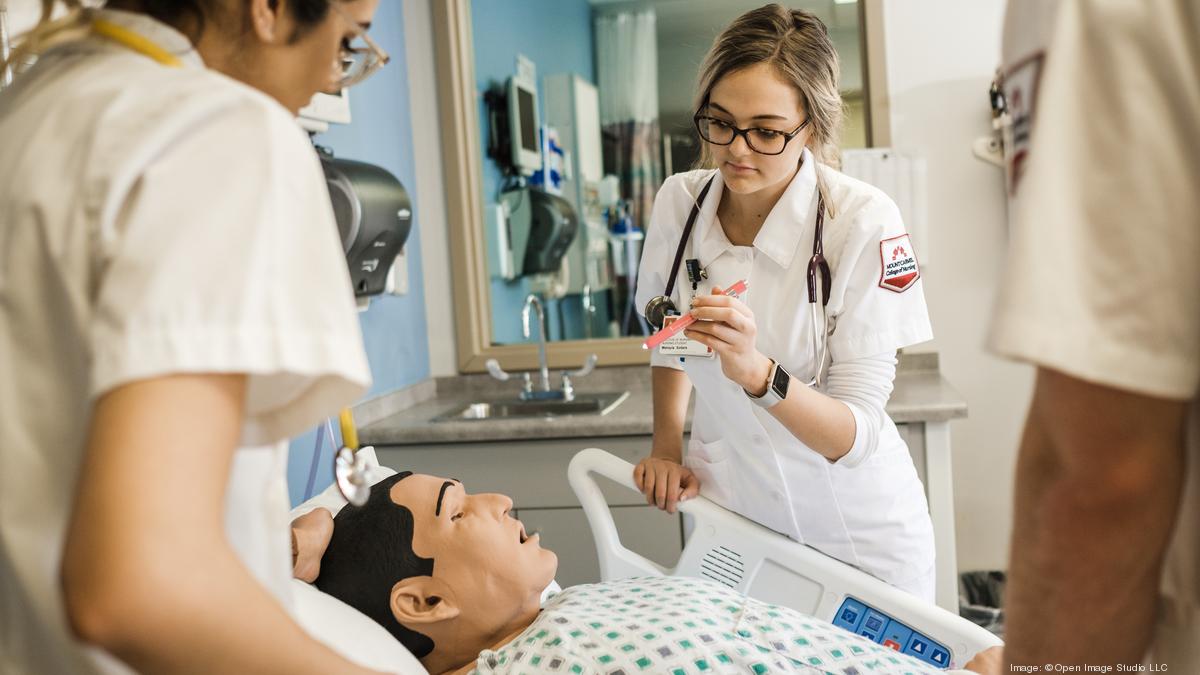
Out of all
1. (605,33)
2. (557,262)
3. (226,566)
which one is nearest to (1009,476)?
(557,262)

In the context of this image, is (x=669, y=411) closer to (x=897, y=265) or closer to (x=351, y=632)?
(x=897, y=265)

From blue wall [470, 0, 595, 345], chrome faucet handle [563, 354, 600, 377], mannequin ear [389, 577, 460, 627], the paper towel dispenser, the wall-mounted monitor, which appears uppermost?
blue wall [470, 0, 595, 345]

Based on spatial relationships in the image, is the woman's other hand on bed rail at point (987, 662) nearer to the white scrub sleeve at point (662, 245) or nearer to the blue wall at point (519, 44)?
the white scrub sleeve at point (662, 245)

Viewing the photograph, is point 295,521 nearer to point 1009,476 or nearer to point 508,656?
point 508,656

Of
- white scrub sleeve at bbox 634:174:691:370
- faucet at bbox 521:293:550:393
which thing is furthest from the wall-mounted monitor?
white scrub sleeve at bbox 634:174:691:370

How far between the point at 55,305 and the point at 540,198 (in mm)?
2982

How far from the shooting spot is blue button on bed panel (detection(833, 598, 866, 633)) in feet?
5.75

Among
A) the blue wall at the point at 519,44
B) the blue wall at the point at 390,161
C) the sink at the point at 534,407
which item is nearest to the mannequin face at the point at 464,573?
the blue wall at the point at 390,161

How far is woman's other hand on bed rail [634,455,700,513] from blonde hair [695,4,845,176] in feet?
2.28

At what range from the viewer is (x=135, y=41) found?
71cm

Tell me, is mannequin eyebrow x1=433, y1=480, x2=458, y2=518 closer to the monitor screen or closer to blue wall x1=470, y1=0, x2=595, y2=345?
blue wall x1=470, y1=0, x2=595, y2=345

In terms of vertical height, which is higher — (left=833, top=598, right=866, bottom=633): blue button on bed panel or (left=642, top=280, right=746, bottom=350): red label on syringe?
(left=642, top=280, right=746, bottom=350): red label on syringe

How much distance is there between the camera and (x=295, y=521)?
1.66 metres

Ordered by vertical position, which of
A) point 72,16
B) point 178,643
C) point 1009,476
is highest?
point 72,16
